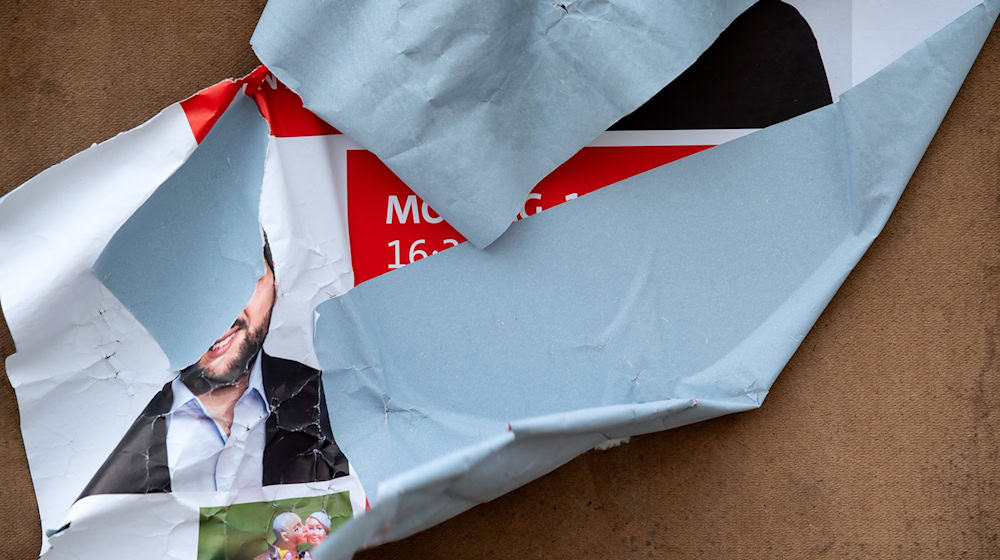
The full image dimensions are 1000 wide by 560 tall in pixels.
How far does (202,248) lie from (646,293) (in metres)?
0.44

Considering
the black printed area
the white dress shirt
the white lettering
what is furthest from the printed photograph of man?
the black printed area

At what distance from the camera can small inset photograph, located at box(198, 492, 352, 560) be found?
67 cm

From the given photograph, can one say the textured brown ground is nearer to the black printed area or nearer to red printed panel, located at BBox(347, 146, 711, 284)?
the black printed area

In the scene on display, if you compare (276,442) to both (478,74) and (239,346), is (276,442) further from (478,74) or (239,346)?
(478,74)

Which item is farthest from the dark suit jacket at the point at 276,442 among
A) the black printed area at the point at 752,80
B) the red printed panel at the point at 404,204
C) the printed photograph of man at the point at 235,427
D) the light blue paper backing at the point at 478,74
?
the black printed area at the point at 752,80

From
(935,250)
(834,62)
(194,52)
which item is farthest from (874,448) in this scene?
(194,52)

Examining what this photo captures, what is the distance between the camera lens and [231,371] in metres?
0.68

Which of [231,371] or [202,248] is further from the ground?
[202,248]

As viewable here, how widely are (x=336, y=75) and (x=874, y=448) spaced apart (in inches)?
26.0

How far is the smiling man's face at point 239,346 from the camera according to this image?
68 cm

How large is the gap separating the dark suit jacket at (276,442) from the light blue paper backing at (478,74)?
22 centimetres

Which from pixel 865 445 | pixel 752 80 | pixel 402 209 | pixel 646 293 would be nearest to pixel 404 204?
pixel 402 209

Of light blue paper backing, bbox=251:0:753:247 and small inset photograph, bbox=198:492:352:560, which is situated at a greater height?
light blue paper backing, bbox=251:0:753:247

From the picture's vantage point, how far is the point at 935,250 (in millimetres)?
741
